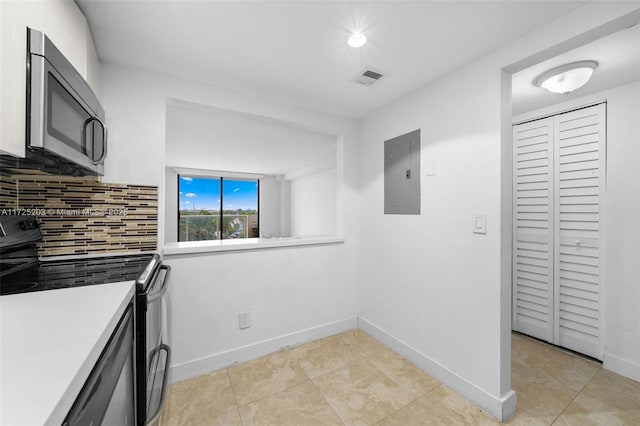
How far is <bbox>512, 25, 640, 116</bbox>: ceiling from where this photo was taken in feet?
4.96

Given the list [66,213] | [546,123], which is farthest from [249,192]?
[546,123]

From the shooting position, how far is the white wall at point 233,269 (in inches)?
68.4

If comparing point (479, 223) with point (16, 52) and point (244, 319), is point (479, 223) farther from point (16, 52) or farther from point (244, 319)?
point (16, 52)

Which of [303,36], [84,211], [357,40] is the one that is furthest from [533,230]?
[84,211]

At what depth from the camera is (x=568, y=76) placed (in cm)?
175

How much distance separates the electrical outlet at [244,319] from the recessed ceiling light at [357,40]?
203 centimetres

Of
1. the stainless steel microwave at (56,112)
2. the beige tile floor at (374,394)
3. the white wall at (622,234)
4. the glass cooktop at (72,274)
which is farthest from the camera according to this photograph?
the white wall at (622,234)

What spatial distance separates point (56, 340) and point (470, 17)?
6.55 ft

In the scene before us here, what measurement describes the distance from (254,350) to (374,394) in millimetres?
981

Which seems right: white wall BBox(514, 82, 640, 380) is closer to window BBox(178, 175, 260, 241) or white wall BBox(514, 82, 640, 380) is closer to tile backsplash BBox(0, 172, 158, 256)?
tile backsplash BBox(0, 172, 158, 256)

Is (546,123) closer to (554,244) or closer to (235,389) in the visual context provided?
(554,244)

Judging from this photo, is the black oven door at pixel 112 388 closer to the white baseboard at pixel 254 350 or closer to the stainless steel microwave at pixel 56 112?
the stainless steel microwave at pixel 56 112

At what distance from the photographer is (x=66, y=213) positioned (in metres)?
1.54

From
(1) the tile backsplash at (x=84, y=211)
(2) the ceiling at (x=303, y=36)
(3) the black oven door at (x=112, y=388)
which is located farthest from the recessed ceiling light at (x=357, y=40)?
(3) the black oven door at (x=112, y=388)
